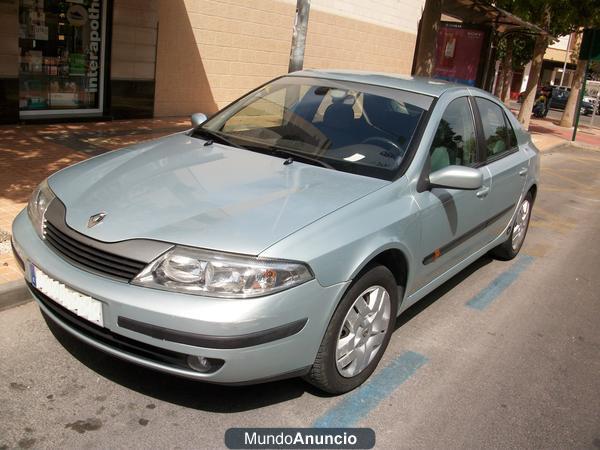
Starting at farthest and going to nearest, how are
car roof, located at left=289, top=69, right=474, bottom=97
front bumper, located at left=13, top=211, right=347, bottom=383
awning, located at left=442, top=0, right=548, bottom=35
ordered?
awning, located at left=442, top=0, right=548, bottom=35 → car roof, located at left=289, top=69, right=474, bottom=97 → front bumper, located at left=13, top=211, right=347, bottom=383

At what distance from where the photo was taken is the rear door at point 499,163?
4836mm

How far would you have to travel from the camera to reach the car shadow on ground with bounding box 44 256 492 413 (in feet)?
10.6

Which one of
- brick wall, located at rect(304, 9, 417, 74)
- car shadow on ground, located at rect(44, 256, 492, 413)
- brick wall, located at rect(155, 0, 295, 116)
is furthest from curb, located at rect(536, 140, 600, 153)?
car shadow on ground, located at rect(44, 256, 492, 413)

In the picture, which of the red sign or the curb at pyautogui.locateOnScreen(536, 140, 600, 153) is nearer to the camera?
the red sign

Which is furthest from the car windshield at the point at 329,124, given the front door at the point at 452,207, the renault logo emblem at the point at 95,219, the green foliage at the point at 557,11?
the green foliage at the point at 557,11

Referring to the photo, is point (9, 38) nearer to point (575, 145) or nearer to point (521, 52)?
point (575, 145)

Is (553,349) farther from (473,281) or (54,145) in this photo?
(54,145)

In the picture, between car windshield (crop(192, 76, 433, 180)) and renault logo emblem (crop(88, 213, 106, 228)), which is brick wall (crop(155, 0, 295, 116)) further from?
renault logo emblem (crop(88, 213, 106, 228))

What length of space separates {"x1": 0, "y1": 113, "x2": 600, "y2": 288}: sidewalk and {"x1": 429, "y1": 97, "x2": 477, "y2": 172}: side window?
2847 millimetres

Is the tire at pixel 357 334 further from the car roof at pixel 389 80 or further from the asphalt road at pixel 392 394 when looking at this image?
the car roof at pixel 389 80

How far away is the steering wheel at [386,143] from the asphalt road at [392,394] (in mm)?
1247

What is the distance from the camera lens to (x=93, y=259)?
2951mm

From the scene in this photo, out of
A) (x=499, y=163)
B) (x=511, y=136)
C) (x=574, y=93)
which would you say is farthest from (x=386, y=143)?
(x=574, y=93)

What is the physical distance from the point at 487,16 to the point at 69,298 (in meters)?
15.0
